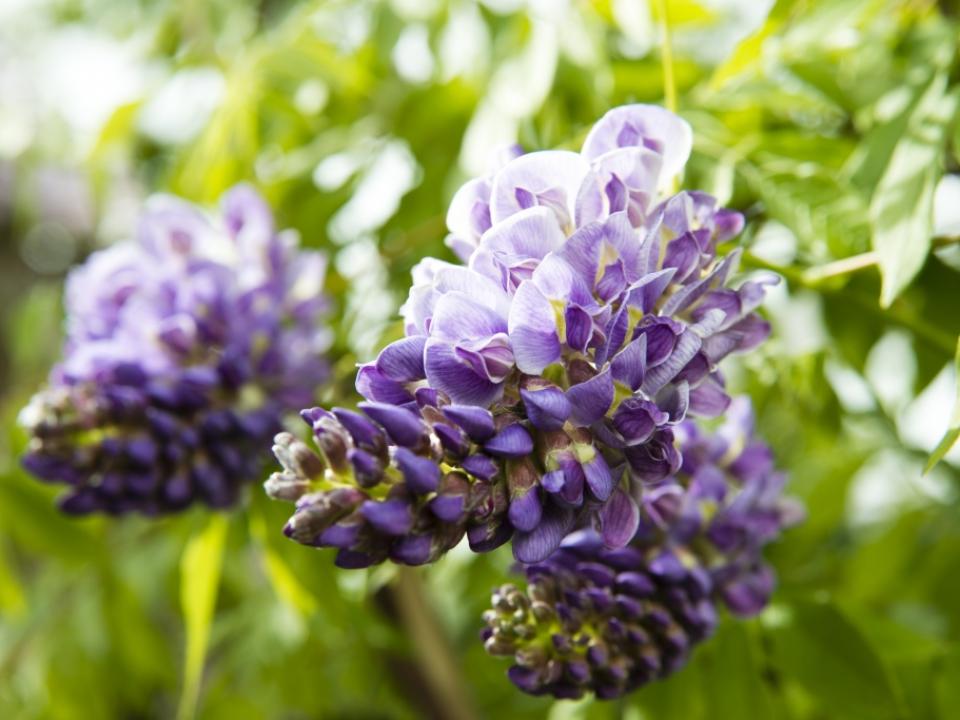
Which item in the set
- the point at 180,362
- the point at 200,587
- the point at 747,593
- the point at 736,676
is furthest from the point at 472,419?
the point at 200,587

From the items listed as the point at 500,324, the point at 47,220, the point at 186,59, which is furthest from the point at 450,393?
the point at 47,220

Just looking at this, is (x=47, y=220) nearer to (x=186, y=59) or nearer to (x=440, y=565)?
(x=186, y=59)

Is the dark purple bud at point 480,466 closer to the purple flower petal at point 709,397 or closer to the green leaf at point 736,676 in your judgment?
the purple flower petal at point 709,397

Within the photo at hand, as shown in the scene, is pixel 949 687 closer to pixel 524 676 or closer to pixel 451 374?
pixel 524 676

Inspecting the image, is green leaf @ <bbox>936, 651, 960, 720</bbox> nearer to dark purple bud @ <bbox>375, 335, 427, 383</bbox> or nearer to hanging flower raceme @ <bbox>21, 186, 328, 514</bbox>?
dark purple bud @ <bbox>375, 335, 427, 383</bbox>

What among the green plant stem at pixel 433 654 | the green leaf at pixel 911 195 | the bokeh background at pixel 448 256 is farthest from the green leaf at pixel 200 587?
the green leaf at pixel 911 195

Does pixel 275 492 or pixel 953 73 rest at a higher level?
pixel 275 492

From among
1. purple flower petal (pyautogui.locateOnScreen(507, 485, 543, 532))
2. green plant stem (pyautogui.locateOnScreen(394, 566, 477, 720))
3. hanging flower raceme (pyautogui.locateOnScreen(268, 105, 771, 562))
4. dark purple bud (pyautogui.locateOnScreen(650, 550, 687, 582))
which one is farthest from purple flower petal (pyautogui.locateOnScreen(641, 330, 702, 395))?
green plant stem (pyautogui.locateOnScreen(394, 566, 477, 720))
